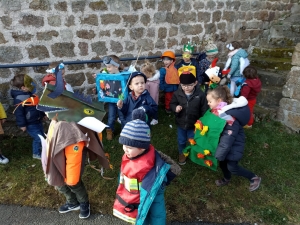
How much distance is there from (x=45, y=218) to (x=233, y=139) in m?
2.53

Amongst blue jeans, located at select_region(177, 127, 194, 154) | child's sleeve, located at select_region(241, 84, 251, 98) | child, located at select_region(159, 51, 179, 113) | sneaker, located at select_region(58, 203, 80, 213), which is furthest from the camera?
child, located at select_region(159, 51, 179, 113)

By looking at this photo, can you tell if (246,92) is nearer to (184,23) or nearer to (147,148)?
(184,23)

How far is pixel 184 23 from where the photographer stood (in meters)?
5.98

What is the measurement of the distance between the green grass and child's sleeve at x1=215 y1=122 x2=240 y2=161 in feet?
2.41

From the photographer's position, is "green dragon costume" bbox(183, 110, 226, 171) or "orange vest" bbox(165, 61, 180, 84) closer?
"green dragon costume" bbox(183, 110, 226, 171)

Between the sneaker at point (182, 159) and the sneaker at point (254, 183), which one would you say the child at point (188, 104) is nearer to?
the sneaker at point (182, 159)

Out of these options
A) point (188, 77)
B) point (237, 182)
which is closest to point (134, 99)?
point (188, 77)

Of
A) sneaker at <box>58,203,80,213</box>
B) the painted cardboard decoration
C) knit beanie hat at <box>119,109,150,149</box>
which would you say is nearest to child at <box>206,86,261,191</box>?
knit beanie hat at <box>119,109,150,149</box>

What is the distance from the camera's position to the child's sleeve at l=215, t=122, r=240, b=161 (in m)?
3.02

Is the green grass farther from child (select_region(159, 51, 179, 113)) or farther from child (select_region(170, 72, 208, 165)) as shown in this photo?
child (select_region(159, 51, 179, 113))

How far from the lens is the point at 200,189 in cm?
352

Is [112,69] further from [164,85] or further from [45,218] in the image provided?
[45,218]

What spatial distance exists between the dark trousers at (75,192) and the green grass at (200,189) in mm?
293

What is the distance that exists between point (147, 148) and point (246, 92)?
3.57 meters
